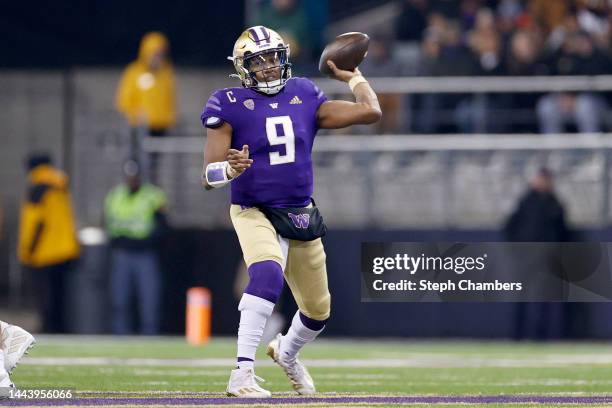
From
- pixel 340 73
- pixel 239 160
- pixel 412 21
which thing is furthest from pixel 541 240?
pixel 239 160

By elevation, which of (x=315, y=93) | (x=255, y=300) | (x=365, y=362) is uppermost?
(x=315, y=93)

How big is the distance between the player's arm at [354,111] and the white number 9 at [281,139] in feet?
0.79

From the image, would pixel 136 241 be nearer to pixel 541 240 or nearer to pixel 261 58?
pixel 541 240

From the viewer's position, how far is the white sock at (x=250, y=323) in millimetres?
7352

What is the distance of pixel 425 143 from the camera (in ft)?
49.6

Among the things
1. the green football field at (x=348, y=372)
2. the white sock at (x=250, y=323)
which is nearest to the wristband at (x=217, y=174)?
the white sock at (x=250, y=323)

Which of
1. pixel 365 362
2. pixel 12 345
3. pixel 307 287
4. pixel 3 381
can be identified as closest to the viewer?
pixel 3 381

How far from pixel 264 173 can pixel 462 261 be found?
2.32 m

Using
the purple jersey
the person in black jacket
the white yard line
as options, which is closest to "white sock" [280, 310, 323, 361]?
the purple jersey

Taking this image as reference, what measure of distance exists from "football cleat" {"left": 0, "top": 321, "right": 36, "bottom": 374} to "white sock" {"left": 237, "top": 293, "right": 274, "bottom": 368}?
1.04 meters

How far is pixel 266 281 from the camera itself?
7.38 meters

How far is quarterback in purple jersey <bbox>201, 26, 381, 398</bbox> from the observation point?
7.59 meters

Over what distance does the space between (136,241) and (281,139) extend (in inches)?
305

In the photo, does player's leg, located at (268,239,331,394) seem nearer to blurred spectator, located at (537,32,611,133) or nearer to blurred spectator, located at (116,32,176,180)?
blurred spectator, located at (537,32,611,133)
